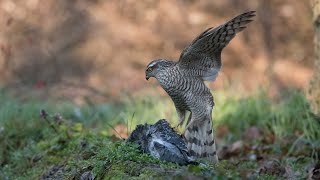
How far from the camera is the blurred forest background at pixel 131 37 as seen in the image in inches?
543

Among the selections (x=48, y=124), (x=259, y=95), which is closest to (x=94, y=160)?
(x=48, y=124)

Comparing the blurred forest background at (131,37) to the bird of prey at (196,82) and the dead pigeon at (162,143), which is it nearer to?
the bird of prey at (196,82)

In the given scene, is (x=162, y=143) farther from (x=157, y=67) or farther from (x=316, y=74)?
(x=316, y=74)

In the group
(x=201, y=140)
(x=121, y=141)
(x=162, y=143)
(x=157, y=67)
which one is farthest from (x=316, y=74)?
(x=162, y=143)

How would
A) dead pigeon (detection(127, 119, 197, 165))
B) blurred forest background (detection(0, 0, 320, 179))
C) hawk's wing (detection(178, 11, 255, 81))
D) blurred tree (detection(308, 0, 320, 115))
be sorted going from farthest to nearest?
blurred forest background (detection(0, 0, 320, 179))
blurred tree (detection(308, 0, 320, 115))
hawk's wing (detection(178, 11, 255, 81))
dead pigeon (detection(127, 119, 197, 165))

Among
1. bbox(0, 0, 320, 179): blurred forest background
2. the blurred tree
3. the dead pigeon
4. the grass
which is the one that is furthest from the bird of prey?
bbox(0, 0, 320, 179): blurred forest background

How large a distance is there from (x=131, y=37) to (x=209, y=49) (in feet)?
29.2

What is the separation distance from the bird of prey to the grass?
0.26 meters

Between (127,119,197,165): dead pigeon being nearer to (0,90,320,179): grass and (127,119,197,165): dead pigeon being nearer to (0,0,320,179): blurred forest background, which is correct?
(0,90,320,179): grass

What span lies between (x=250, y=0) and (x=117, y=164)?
10.8m

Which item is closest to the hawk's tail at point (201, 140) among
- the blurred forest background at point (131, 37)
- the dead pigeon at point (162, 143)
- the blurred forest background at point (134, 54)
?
the dead pigeon at point (162, 143)

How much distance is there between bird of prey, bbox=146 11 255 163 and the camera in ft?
18.0

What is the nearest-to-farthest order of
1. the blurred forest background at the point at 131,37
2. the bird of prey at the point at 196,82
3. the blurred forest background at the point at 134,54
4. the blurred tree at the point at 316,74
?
the bird of prey at the point at 196,82, the blurred tree at the point at 316,74, the blurred forest background at the point at 134,54, the blurred forest background at the point at 131,37

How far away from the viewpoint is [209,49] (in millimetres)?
5473
